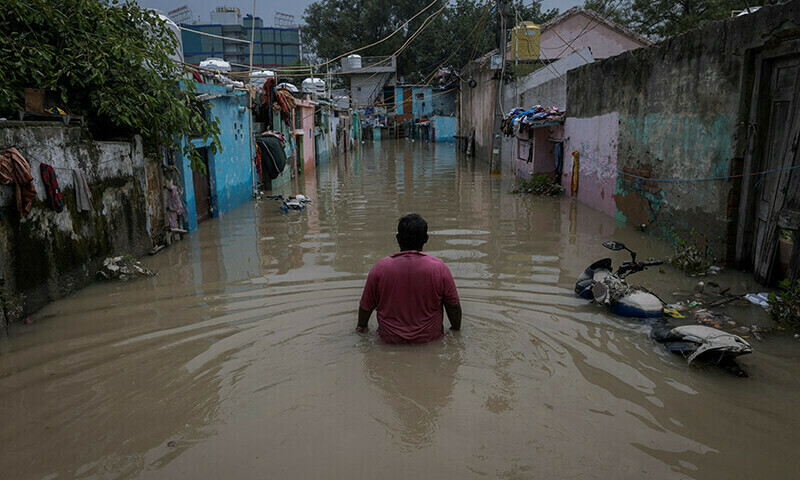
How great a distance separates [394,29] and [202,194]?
44.0 meters

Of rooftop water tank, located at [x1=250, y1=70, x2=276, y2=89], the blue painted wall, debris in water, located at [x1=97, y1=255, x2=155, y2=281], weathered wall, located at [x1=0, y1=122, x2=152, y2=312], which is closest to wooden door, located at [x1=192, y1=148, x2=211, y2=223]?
the blue painted wall

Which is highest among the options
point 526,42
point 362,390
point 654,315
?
point 526,42

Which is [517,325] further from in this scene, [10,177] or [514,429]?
[10,177]

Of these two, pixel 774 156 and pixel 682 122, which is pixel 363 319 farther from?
pixel 682 122

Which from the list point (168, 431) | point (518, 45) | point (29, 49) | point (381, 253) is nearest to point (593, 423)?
point (168, 431)

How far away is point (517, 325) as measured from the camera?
537 centimetres

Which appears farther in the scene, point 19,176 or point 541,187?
point 541,187

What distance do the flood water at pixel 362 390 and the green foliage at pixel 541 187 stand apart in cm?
689

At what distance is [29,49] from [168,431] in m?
6.26

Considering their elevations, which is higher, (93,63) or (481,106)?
(481,106)

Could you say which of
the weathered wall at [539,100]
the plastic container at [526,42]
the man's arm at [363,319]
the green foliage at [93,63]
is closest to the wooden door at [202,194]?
the green foliage at [93,63]

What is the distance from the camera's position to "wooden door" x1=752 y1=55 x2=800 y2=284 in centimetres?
564

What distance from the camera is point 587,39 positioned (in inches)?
1011

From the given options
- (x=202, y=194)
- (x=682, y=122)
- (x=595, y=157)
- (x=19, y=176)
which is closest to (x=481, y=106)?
(x=595, y=157)
